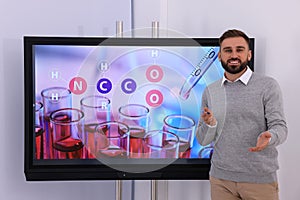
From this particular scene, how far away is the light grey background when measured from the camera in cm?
272

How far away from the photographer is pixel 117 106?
2553 millimetres

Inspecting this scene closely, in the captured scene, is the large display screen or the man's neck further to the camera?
the large display screen

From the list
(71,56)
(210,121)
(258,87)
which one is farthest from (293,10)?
(71,56)

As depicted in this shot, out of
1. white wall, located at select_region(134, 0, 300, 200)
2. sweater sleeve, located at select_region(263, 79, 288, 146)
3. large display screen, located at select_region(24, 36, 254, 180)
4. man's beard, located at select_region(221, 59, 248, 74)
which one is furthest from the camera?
white wall, located at select_region(134, 0, 300, 200)

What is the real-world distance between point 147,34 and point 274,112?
84 centimetres

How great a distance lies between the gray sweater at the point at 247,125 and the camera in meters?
2.24

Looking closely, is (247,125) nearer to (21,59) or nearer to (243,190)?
(243,190)

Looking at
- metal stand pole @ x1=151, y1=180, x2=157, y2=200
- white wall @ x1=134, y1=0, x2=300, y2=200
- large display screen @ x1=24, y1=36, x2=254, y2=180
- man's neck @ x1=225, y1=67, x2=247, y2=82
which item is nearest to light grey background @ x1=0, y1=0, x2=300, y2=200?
white wall @ x1=134, y1=0, x2=300, y2=200

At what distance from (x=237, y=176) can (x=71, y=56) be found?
941 millimetres

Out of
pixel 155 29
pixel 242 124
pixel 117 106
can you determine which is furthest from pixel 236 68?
pixel 117 106

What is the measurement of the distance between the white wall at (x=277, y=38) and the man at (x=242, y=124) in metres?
0.43

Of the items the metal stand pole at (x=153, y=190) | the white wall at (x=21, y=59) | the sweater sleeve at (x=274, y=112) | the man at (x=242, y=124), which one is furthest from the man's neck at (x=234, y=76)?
the white wall at (x=21, y=59)

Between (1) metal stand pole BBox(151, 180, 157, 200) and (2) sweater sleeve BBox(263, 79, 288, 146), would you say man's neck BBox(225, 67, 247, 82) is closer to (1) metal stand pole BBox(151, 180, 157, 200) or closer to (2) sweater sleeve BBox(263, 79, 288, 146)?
(2) sweater sleeve BBox(263, 79, 288, 146)

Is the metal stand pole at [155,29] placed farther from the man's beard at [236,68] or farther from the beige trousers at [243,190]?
the beige trousers at [243,190]
